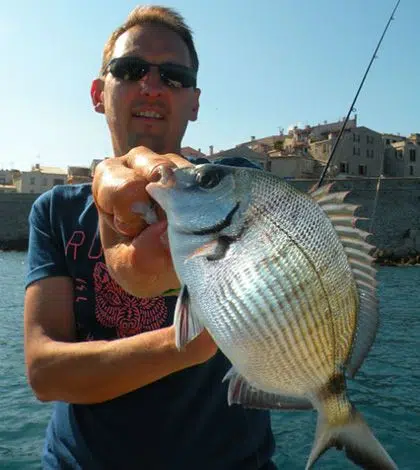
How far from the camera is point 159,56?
2141 mm

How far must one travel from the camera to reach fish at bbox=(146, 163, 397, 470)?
1.35 metres

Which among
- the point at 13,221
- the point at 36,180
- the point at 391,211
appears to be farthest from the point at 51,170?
the point at 391,211

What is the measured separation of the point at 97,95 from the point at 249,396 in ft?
5.19

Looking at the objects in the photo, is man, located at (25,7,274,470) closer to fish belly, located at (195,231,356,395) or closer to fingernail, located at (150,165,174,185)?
fish belly, located at (195,231,356,395)

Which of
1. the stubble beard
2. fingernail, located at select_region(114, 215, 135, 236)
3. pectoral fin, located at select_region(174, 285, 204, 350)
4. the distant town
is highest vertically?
the distant town

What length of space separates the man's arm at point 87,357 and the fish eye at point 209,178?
1.42 feet

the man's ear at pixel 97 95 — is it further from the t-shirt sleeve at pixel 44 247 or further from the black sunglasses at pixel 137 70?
the t-shirt sleeve at pixel 44 247

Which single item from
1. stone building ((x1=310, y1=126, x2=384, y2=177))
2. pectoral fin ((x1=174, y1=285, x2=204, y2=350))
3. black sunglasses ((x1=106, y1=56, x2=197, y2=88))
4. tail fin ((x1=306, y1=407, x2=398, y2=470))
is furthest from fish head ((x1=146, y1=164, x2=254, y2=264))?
stone building ((x1=310, y1=126, x2=384, y2=177))

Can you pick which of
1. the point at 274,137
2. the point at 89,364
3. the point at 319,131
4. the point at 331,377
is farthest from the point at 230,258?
the point at 274,137

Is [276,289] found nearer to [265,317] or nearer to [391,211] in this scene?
[265,317]

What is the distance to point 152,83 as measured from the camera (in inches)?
82.1

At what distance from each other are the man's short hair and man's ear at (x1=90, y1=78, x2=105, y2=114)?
5cm

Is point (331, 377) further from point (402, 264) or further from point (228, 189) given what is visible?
point (402, 264)

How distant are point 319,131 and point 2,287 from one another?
55.1 m
